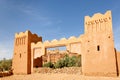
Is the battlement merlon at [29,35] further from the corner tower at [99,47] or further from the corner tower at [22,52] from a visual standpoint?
the corner tower at [99,47]

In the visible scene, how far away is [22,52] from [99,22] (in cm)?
1174

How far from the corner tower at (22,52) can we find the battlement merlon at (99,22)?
9.09m

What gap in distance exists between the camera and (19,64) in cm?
2325

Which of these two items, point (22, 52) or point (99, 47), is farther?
point (22, 52)

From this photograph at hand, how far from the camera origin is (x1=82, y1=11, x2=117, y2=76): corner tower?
16031 mm

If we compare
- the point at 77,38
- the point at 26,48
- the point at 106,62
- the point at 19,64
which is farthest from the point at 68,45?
the point at 19,64

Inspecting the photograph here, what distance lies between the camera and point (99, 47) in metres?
16.9

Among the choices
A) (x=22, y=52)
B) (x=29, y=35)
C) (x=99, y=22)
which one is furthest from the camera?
(x=29, y=35)

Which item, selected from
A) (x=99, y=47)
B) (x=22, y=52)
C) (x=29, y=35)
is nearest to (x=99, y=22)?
(x=99, y=47)

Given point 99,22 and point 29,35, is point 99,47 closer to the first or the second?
point 99,22

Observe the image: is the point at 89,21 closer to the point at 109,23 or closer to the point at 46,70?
the point at 109,23

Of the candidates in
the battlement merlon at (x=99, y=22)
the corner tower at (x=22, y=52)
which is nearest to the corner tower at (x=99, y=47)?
the battlement merlon at (x=99, y=22)

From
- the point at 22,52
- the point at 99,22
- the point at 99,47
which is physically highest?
the point at 99,22

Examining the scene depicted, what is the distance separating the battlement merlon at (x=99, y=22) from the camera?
16.7m
